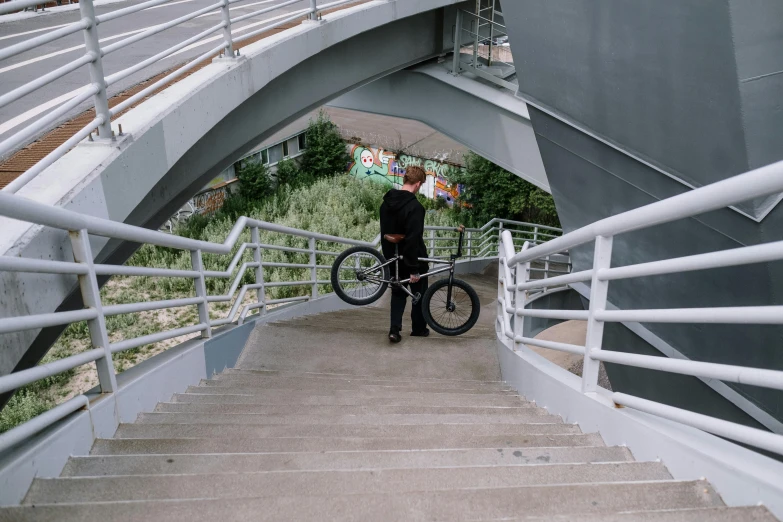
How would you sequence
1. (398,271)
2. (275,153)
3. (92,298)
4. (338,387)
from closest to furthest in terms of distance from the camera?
(92,298), (338,387), (398,271), (275,153)

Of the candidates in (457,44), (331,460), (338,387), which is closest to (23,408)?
(338,387)

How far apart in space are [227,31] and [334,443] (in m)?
4.29

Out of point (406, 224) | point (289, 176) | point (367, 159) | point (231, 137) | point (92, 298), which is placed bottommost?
point (92, 298)

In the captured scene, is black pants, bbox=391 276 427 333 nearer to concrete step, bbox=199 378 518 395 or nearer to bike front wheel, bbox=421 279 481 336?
bike front wheel, bbox=421 279 481 336

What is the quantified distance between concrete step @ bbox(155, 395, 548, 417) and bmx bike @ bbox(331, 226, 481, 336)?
9.11 ft

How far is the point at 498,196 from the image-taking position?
67.4 ft

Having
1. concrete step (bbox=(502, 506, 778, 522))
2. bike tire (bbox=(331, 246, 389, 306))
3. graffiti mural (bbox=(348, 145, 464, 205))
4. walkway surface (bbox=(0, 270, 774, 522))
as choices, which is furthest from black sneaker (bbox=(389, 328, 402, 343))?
graffiti mural (bbox=(348, 145, 464, 205))

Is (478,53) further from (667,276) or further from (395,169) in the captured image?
(395,169)

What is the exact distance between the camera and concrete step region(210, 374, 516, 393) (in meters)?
4.53

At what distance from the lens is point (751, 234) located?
4.15 metres

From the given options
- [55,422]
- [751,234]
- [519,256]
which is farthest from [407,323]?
[55,422]

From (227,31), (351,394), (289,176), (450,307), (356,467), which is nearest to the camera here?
(356,467)

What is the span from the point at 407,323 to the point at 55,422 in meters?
6.03

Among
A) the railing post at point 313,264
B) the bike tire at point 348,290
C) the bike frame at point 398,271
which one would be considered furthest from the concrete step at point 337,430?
the railing post at point 313,264
